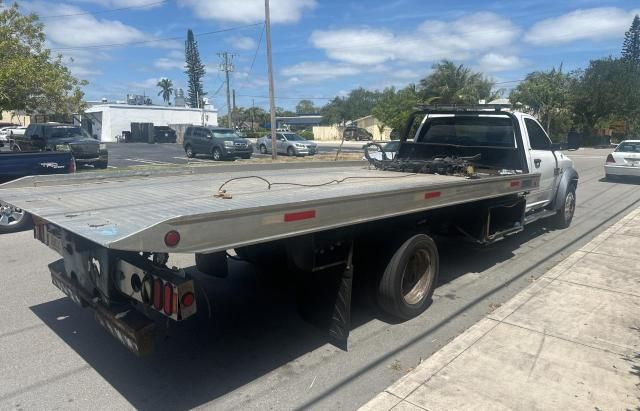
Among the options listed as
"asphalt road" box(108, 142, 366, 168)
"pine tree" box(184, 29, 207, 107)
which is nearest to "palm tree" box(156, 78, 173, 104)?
"pine tree" box(184, 29, 207, 107)

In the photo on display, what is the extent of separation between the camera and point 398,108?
48.5 metres

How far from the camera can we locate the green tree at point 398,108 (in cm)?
4353

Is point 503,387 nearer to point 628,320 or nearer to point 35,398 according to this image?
point 628,320

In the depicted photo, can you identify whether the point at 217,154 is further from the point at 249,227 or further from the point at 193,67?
the point at 193,67

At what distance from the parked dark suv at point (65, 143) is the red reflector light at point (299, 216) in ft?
54.5

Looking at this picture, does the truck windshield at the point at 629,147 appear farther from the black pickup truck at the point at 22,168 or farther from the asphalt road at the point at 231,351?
the black pickup truck at the point at 22,168

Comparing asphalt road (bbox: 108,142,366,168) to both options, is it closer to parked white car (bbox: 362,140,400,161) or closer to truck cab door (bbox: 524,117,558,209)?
parked white car (bbox: 362,140,400,161)

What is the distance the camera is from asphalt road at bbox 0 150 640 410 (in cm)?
334

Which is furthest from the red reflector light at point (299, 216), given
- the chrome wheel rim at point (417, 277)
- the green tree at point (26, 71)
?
the green tree at point (26, 71)

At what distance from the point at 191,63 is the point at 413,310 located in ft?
314

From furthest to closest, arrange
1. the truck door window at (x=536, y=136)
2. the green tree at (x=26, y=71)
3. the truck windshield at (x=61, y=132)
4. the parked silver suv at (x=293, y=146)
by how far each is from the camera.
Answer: the parked silver suv at (x=293, y=146), the truck windshield at (x=61, y=132), the green tree at (x=26, y=71), the truck door window at (x=536, y=136)

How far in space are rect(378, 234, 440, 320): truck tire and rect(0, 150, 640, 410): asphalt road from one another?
0.15m

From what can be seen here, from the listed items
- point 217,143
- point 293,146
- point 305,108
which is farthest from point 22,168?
point 305,108

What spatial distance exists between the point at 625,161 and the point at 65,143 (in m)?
20.1
